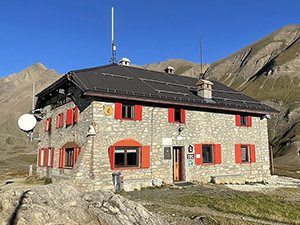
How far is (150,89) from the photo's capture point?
1477 cm

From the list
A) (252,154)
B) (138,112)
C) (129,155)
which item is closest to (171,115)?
(138,112)

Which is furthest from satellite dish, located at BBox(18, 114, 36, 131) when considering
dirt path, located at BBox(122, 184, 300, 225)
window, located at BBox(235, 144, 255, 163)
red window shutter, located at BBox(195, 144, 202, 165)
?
window, located at BBox(235, 144, 255, 163)

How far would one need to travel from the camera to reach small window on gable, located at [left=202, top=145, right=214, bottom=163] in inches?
621

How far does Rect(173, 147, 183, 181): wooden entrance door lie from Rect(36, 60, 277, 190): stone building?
54 millimetres

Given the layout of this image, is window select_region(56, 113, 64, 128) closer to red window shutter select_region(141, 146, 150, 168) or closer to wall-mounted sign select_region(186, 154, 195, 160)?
red window shutter select_region(141, 146, 150, 168)

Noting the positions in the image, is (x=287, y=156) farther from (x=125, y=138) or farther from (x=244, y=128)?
(x=125, y=138)

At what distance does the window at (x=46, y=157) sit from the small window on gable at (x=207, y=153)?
934 cm

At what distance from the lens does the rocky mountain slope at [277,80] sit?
148 ft

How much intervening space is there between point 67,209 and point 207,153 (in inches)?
445

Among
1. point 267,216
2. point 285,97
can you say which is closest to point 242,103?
point 267,216

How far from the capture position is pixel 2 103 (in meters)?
127

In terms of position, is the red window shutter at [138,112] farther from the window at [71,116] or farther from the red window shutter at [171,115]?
the window at [71,116]

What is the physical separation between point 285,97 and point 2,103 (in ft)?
394

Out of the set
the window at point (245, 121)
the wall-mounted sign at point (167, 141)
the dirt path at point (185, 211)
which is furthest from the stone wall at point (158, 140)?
the dirt path at point (185, 211)
